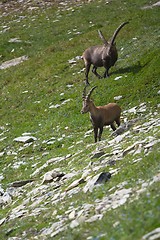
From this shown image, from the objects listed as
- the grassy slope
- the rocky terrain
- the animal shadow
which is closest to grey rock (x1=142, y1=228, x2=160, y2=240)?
the grassy slope

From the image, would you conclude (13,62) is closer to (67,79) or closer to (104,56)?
(67,79)

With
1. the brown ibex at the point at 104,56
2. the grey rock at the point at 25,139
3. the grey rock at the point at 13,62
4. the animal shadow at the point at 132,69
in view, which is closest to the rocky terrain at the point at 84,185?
the grey rock at the point at 25,139

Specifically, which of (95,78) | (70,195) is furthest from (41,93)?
(70,195)

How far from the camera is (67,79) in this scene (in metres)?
26.1

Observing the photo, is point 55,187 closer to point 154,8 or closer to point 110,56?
point 110,56

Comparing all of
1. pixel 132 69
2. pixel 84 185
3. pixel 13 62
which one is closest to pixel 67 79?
pixel 132 69

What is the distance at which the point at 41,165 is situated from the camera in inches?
628

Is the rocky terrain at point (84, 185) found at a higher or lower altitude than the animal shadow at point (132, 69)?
higher

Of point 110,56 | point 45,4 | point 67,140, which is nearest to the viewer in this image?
point 67,140

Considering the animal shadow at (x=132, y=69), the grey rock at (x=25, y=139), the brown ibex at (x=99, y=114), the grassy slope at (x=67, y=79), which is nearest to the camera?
the brown ibex at (x=99, y=114)

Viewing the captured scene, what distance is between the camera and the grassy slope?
56.2 ft

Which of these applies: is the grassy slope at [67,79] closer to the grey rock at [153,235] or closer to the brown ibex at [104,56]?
the grey rock at [153,235]

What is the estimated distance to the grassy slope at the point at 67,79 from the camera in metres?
17.1

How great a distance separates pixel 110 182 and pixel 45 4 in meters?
40.6
